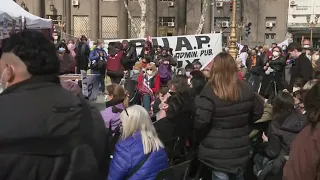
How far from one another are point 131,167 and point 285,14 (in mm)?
37287

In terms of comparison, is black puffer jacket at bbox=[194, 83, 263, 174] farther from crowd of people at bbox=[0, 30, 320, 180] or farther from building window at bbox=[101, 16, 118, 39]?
building window at bbox=[101, 16, 118, 39]

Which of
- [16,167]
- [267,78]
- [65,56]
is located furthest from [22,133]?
[267,78]

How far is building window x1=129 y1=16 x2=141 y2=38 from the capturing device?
35.9m

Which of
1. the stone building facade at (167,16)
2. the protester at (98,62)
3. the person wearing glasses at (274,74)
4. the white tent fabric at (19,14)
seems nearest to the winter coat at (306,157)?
the white tent fabric at (19,14)

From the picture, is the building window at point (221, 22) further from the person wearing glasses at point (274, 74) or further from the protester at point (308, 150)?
the protester at point (308, 150)

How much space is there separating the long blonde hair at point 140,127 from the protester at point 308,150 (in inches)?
47.4

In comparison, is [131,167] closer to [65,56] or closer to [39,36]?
[39,36]

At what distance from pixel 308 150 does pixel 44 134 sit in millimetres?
1554

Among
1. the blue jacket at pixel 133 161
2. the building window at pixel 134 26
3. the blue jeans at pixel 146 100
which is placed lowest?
the blue jeans at pixel 146 100

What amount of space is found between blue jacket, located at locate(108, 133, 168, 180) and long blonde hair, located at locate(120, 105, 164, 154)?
0.16 ft

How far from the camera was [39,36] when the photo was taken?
2.09 m

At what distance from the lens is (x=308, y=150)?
2.65m

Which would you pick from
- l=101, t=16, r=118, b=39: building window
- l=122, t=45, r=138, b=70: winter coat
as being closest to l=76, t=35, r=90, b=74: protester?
l=122, t=45, r=138, b=70: winter coat

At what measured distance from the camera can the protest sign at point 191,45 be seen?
17562 millimetres
